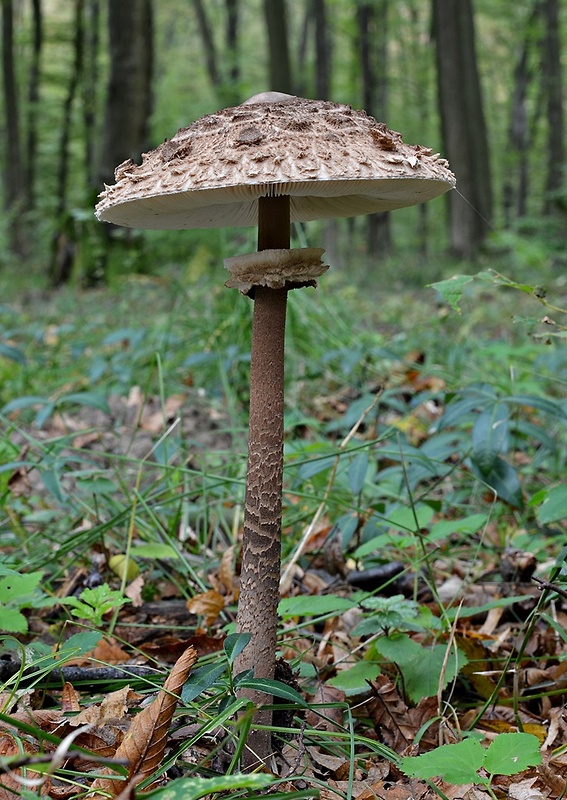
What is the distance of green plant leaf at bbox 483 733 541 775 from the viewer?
1.50 m

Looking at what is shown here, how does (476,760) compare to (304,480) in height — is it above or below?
below

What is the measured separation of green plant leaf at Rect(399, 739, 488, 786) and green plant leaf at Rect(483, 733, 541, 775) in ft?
0.08

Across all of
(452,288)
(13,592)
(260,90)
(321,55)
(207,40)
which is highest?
(207,40)

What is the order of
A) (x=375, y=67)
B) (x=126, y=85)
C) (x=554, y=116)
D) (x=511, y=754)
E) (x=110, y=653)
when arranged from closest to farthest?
(x=511, y=754) → (x=110, y=653) → (x=126, y=85) → (x=554, y=116) → (x=375, y=67)

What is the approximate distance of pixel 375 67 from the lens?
2297 cm

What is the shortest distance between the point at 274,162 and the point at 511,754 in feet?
4.58

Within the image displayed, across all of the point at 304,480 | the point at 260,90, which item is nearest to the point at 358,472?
the point at 304,480

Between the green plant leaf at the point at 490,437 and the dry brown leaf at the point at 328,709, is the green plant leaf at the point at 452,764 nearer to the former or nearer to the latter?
the dry brown leaf at the point at 328,709

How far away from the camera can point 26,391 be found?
4.76m

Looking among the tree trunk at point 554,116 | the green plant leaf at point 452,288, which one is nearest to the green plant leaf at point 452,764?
the green plant leaf at point 452,288

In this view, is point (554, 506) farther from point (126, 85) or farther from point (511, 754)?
point (126, 85)

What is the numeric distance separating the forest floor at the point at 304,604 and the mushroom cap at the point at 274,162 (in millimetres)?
1030

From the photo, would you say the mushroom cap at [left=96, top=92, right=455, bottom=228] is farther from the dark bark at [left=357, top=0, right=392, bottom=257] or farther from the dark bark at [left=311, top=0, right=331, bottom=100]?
the dark bark at [left=357, top=0, right=392, bottom=257]

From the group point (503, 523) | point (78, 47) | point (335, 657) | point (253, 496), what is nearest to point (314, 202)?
point (253, 496)
